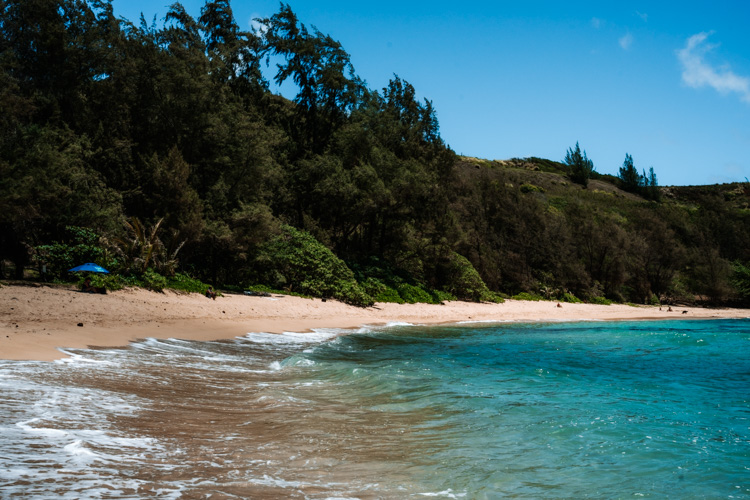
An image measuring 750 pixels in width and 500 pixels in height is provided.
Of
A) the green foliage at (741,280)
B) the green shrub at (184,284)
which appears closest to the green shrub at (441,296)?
the green shrub at (184,284)

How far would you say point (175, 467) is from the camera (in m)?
4.38

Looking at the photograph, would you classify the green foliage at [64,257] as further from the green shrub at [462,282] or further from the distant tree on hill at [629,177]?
the distant tree on hill at [629,177]

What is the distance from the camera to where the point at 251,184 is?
1001 inches

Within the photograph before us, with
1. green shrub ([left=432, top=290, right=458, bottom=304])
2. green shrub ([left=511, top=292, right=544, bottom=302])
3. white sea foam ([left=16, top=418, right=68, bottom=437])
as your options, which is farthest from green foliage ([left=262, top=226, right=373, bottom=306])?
white sea foam ([left=16, top=418, right=68, bottom=437])

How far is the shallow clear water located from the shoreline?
0.98 m

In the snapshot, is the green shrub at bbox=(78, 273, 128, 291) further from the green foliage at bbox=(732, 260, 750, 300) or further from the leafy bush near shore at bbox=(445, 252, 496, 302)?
the green foliage at bbox=(732, 260, 750, 300)

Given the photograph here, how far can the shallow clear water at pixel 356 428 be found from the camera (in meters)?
→ 4.31

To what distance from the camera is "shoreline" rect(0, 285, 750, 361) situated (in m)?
9.95

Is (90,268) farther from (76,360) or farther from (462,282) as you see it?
→ (462,282)

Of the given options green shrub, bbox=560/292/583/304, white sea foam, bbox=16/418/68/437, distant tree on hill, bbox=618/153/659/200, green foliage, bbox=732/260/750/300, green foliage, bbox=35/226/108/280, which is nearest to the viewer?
white sea foam, bbox=16/418/68/437

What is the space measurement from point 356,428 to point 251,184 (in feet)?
68.7

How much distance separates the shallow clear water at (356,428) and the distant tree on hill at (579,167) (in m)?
95.9

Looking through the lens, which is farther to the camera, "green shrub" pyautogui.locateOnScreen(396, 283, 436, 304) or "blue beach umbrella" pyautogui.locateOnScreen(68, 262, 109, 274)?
"green shrub" pyautogui.locateOnScreen(396, 283, 436, 304)

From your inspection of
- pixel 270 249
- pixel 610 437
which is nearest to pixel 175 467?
pixel 610 437
